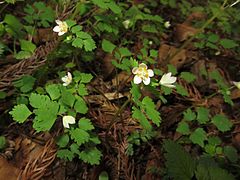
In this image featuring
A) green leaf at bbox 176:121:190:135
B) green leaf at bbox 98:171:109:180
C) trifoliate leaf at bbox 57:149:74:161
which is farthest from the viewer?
green leaf at bbox 176:121:190:135

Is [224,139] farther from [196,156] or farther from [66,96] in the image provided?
[66,96]

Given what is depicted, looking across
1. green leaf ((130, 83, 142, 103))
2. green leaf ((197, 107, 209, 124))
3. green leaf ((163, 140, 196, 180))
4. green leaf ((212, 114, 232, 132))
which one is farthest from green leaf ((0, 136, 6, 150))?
green leaf ((212, 114, 232, 132))

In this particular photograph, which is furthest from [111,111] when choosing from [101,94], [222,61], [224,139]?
[222,61]

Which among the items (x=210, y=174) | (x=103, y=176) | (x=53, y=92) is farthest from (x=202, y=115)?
(x=53, y=92)

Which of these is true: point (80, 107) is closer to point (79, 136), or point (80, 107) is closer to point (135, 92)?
point (79, 136)

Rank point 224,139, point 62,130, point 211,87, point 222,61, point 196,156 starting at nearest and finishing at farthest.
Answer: point 62,130, point 196,156, point 224,139, point 211,87, point 222,61

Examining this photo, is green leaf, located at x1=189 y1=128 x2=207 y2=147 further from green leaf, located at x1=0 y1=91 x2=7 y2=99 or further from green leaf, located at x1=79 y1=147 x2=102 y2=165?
green leaf, located at x1=0 y1=91 x2=7 y2=99
